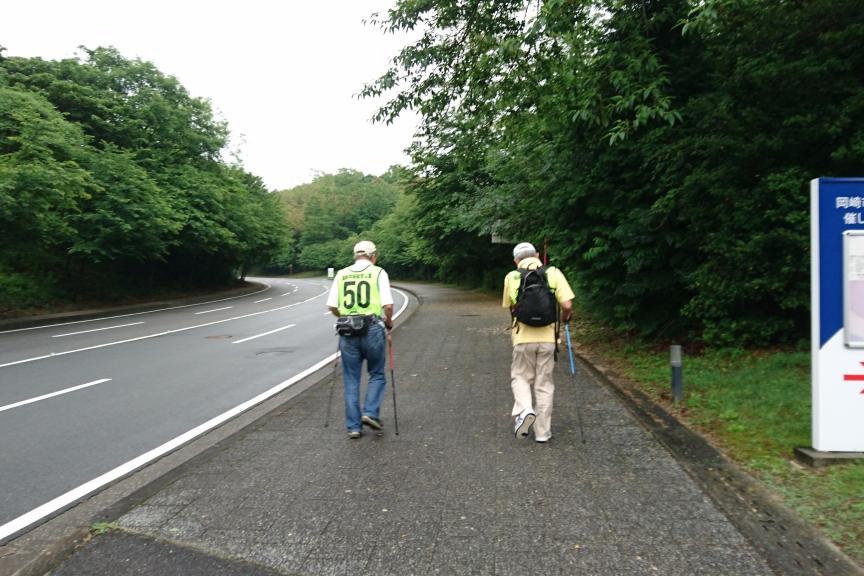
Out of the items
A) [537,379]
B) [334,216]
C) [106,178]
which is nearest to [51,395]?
[537,379]

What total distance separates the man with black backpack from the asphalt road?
327cm

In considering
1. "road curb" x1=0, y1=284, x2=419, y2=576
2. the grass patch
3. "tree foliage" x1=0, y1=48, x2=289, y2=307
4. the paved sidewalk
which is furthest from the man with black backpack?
"tree foliage" x1=0, y1=48, x2=289, y2=307

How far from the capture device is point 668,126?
27.9 ft

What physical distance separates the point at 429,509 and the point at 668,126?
690 cm

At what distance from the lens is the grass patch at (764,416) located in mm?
3721

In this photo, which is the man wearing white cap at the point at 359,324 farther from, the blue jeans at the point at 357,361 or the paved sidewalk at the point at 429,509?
the paved sidewalk at the point at 429,509

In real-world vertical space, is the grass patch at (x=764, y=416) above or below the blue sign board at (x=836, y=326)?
below

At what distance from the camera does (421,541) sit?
3.42 meters

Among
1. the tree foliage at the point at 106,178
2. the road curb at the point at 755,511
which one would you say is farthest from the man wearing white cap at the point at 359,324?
the tree foliage at the point at 106,178

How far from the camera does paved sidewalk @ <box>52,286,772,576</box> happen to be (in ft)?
10.5

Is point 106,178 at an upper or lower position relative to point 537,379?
upper

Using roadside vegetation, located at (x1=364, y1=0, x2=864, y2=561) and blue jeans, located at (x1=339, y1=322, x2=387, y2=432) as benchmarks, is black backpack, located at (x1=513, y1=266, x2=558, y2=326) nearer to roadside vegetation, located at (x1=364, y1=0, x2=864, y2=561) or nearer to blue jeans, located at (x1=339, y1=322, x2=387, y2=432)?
blue jeans, located at (x1=339, y1=322, x2=387, y2=432)

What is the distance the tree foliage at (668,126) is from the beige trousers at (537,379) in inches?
114

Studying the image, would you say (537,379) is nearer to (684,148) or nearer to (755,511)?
(755,511)
